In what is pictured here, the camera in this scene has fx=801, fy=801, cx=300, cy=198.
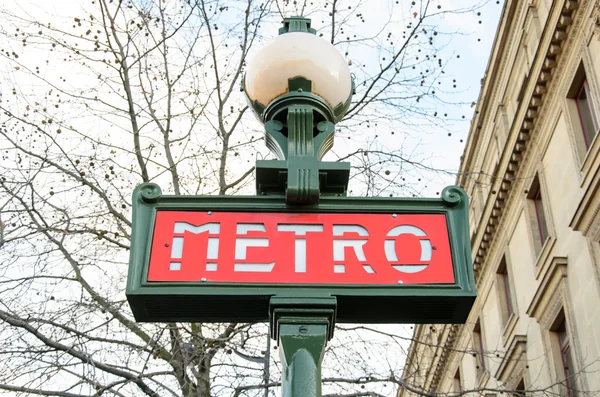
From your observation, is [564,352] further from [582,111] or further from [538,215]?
[582,111]

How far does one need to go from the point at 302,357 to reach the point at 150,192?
Result: 3.38ft

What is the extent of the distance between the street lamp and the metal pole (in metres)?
0.61

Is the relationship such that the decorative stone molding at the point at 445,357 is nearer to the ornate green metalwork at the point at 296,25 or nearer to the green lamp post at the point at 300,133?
the ornate green metalwork at the point at 296,25

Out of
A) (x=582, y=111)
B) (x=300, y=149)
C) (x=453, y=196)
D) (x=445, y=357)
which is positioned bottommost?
(x=453, y=196)

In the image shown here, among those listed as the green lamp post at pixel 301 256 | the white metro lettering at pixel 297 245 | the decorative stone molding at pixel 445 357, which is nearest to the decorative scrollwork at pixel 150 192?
the green lamp post at pixel 301 256

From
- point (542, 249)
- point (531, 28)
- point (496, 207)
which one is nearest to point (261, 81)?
point (542, 249)

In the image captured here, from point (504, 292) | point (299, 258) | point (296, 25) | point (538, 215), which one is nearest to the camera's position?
point (299, 258)

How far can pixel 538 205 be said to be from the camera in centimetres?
2047

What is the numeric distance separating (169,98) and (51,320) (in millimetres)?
5158

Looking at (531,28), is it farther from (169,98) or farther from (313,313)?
(313,313)

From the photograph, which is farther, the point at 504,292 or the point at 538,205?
the point at 504,292

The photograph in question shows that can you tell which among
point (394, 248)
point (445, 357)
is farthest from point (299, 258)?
point (445, 357)

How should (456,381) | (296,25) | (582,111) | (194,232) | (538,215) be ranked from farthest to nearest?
(456,381) → (538,215) → (582,111) → (296,25) → (194,232)

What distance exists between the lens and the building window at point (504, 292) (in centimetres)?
2221
